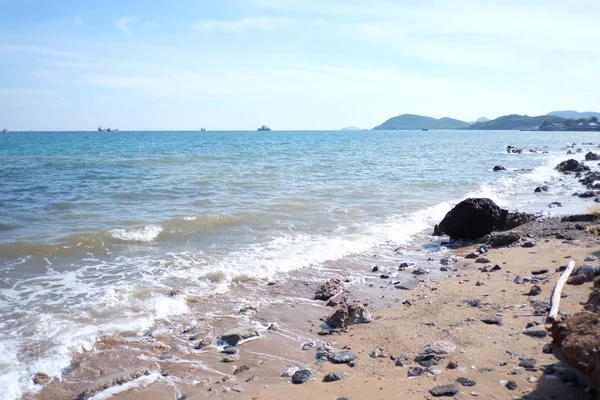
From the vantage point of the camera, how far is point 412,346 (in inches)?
248

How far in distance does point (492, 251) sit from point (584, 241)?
7.13ft

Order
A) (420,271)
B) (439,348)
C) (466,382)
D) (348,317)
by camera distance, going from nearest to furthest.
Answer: (466,382) → (439,348) → (348,317) → (420,271)

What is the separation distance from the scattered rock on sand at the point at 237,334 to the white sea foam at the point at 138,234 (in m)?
6.90

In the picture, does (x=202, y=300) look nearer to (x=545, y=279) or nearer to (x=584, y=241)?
(x=545, y=279)

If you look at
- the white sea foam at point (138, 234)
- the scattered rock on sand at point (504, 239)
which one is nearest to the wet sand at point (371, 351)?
the scattered rock on sand at point (504, 239)

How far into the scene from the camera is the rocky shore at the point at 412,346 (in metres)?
4.92

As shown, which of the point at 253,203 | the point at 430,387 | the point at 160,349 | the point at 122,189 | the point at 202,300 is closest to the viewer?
the point at 430,387

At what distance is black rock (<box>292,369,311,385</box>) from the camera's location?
5.55m

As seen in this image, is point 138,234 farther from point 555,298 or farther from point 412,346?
point 555,298

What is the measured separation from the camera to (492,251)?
11.8 metres

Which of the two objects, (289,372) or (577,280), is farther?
(577,280)

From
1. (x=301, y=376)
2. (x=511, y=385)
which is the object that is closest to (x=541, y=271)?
(x=511, y=385)

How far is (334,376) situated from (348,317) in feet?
6.23

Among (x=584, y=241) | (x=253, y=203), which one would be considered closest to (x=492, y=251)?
(x=584, y=241)
